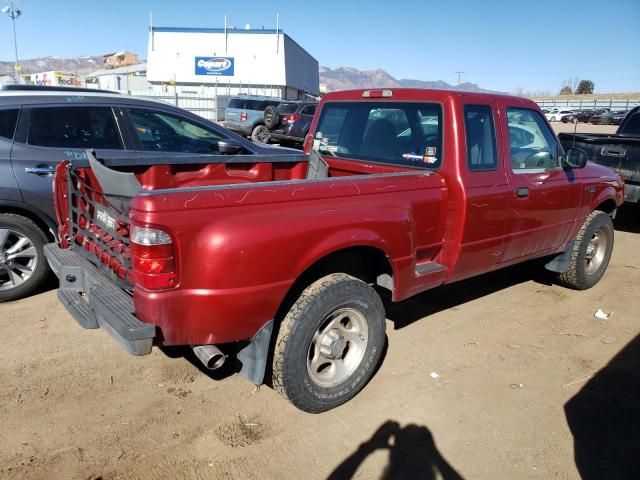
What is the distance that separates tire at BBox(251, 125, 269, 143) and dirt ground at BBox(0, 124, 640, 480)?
16590 millimetres

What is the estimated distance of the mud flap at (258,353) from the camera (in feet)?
9.20

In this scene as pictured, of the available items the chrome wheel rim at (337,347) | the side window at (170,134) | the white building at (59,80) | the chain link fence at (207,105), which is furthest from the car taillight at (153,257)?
the white building at (59,80)

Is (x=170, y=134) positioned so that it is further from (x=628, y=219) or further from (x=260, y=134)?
(x=260, y=134)

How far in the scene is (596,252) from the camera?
5.58m

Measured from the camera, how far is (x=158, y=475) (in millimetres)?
2619

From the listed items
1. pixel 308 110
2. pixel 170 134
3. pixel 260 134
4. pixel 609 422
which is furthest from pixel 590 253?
pixel 260 134

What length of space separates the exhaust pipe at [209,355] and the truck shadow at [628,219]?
8.04 meters

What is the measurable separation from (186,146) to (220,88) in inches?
1478

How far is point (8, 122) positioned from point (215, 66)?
40592mm

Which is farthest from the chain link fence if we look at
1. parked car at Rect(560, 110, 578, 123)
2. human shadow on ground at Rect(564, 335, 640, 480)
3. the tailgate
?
parked car at Rect(560, 110, 578, 123)

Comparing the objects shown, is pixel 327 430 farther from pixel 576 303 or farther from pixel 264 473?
pixel 576 303

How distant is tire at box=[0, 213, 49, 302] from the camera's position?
4.46m

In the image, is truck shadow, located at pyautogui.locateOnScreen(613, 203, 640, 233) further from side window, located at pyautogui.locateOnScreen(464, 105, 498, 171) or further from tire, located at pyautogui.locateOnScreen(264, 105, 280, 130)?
tire, located at pyautogui.locateOnScreen(264, 105, 280, 130)

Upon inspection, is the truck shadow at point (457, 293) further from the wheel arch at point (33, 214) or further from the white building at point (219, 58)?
the white building at point (219, 58)
